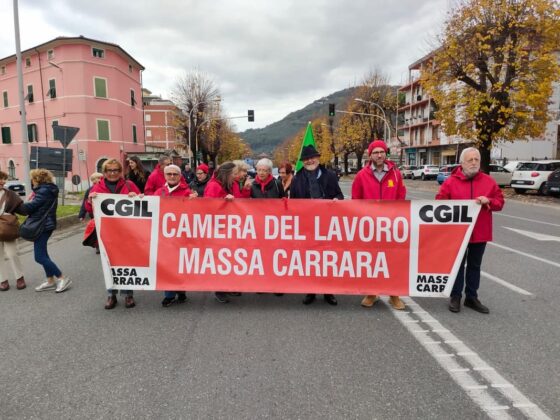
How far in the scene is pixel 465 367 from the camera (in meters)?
3.23

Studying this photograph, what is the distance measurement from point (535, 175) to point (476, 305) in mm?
19307

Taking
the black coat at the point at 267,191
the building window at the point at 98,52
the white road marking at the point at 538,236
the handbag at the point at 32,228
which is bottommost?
the white road marking at the point at 538,236

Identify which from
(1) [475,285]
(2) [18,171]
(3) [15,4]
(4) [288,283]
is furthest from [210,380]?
(2) [18,171]

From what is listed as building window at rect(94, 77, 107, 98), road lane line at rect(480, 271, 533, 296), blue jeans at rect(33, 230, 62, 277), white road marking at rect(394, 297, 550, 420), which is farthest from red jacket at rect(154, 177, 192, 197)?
building window at rect(94, 77, 107, 98)

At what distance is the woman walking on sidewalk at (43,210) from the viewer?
520cm

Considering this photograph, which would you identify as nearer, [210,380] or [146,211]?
[210,380]

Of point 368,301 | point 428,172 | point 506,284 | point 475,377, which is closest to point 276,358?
point 475,377

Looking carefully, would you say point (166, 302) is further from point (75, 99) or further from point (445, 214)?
point (75, 99)

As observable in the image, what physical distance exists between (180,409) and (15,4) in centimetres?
1565

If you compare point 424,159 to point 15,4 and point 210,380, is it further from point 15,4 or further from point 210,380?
point 210,380

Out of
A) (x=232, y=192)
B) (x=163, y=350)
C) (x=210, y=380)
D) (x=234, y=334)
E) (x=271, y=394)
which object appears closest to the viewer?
(x=271, y=394)

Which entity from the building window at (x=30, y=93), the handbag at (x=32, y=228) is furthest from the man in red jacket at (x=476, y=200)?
the building window at (x=30, y=93)

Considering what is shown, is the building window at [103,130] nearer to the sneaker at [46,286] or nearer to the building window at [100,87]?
the building window at [100,87]

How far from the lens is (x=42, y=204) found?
5.21 metres
